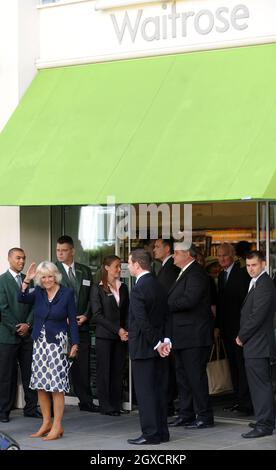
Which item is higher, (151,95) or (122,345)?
(151,95)

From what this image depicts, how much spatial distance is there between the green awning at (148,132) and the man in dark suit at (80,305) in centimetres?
104

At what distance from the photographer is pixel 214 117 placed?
1152cm

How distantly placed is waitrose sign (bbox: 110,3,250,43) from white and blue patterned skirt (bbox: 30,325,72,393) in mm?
3845

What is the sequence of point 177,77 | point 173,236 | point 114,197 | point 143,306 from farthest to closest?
point 173,236 < point 177,77 < point 114,197 < point 143,306

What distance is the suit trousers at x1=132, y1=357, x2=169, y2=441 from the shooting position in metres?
10.8

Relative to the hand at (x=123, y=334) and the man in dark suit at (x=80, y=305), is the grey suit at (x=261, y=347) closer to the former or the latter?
the hand at (x=123, y=334)

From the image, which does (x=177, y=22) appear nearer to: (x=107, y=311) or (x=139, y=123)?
(x=139, y=123)

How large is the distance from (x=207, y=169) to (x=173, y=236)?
2595mm

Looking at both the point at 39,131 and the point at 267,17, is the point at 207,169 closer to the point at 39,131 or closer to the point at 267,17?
the point at 267,17

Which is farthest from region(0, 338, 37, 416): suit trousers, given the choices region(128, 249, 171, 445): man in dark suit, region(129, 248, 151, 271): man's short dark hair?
region(129, 248, 151, 271): man's short dark hair

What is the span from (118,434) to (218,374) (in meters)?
2.15

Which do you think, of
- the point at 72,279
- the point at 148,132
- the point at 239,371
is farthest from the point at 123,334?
the point at 148,132

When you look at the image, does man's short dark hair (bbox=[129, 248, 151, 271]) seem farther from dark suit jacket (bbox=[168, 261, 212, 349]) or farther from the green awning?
dark suit jacket (bbox=[168, 261, 212, 349])
